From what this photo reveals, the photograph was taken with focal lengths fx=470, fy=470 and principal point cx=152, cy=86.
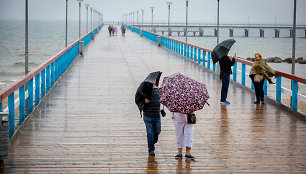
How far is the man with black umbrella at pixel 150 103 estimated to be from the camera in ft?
23.1

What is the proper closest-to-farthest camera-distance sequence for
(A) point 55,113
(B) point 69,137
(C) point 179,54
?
(B) point 69,137, (A) point 55,113, (C) point 179,54

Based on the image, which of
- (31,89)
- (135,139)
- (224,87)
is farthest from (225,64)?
(31,89)

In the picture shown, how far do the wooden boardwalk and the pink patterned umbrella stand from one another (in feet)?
2.93

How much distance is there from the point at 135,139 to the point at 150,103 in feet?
5.09

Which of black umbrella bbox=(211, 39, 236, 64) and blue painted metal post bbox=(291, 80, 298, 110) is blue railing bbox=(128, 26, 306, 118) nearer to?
blue painted metal post bbox=(291, 80, 298, 110)

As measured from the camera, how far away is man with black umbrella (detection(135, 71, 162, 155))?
23.1 feet

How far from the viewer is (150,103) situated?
7.14 m

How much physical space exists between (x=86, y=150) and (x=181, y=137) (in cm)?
164

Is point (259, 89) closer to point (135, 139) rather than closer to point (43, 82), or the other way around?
point (135, 139)

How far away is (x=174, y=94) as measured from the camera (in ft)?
22.0

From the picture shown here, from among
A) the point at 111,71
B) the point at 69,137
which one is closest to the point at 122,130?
the point at 69,137

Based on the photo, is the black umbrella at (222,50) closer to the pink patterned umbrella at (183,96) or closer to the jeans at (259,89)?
the jeans at (259,89)

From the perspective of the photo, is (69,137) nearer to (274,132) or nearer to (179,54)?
(274,132)

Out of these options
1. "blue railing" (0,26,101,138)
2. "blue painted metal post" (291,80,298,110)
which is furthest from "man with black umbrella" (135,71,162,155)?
"blue painted metal post" (291,80,298,110)
